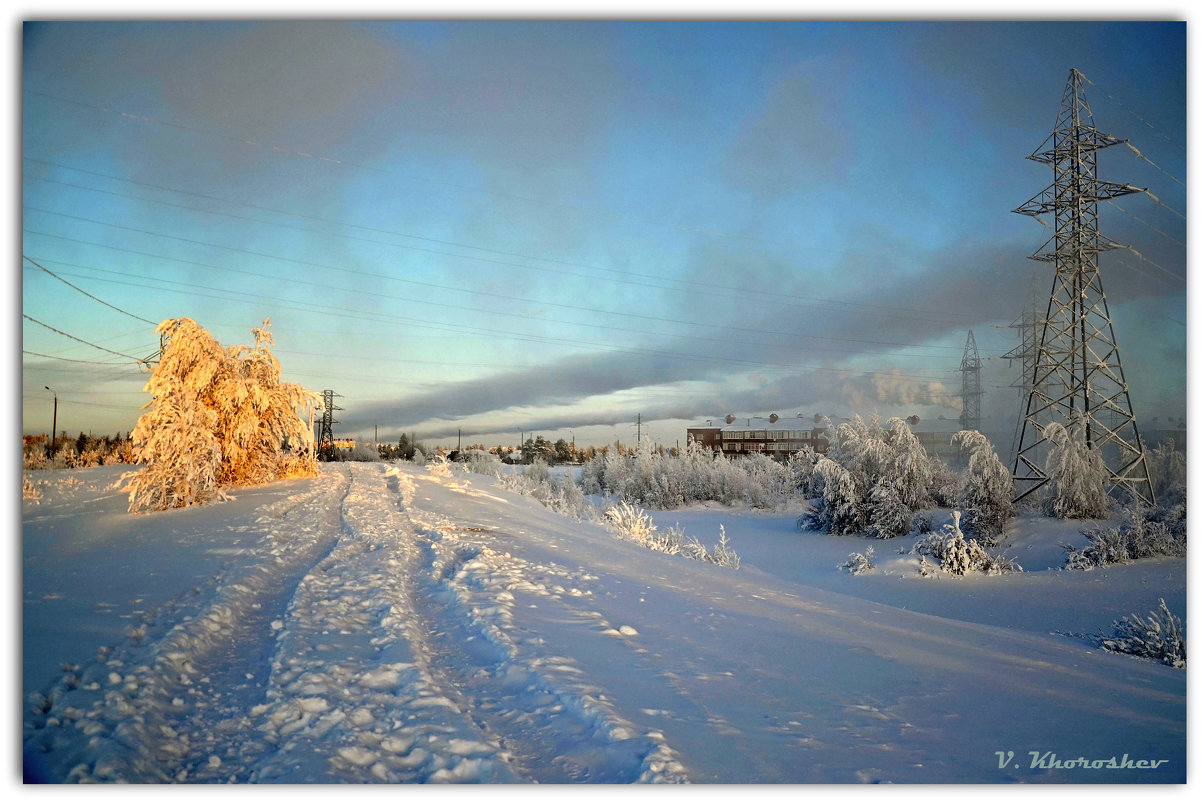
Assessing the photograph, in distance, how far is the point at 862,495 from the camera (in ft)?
59.0

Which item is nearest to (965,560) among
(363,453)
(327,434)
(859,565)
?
(859,565)

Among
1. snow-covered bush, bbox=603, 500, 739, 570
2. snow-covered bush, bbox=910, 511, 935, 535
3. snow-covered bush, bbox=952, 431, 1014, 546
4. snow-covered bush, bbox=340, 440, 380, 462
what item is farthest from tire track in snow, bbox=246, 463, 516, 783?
snow-covered bush, bbox=340, 440, 380, 462

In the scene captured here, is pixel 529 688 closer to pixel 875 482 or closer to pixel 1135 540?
pixel 1135 540

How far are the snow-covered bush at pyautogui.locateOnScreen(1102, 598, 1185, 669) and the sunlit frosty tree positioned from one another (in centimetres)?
1378

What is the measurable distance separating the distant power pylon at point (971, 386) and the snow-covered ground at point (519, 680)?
7.42 m

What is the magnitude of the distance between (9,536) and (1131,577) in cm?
1362

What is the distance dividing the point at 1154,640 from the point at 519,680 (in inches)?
241

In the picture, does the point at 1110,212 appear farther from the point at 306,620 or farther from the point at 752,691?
the point at 306,620

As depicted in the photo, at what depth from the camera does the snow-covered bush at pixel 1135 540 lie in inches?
393

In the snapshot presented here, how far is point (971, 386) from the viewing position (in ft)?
53.0

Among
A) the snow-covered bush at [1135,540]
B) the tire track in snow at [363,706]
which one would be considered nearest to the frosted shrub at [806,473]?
the snow-covered bush at [1135,540]

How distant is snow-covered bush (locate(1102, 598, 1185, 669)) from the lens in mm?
5512

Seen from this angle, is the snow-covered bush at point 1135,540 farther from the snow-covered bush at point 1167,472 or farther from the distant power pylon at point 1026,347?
the distant power pylon at point 1026,347

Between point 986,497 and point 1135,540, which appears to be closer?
point 1135,540
